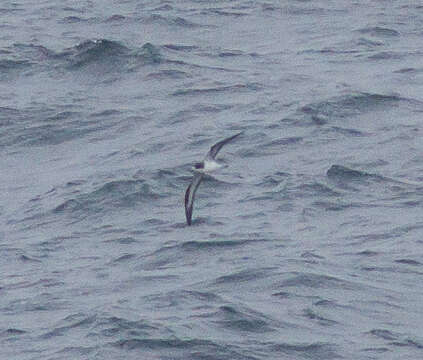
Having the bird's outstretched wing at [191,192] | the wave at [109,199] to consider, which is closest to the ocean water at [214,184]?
the wave at [109,199]

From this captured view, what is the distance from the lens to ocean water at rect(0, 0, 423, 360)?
22.9 m

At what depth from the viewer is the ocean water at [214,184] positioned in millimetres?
22922

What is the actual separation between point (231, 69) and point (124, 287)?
13.5m

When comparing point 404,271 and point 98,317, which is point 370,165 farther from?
point 98,317

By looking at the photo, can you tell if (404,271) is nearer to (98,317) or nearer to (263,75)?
(98,317)

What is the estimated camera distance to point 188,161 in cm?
3059

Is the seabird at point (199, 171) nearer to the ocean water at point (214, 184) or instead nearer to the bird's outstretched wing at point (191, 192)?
the bird's outstretched wing at point (191, 192)

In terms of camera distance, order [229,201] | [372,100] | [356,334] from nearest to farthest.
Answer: [356,334] → [229,201] → [372,100]

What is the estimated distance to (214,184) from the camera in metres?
29.1

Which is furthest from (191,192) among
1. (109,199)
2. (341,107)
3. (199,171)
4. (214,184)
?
(341,107)

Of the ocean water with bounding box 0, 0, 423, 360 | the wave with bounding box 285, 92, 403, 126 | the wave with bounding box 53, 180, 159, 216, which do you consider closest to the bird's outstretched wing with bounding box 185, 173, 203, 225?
the ocean water with bounding box 0, 0, 423, 360

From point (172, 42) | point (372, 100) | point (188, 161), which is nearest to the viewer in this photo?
point (188, 161)

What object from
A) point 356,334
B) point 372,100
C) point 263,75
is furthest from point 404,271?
point 263,75

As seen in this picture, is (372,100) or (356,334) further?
(372,100)
